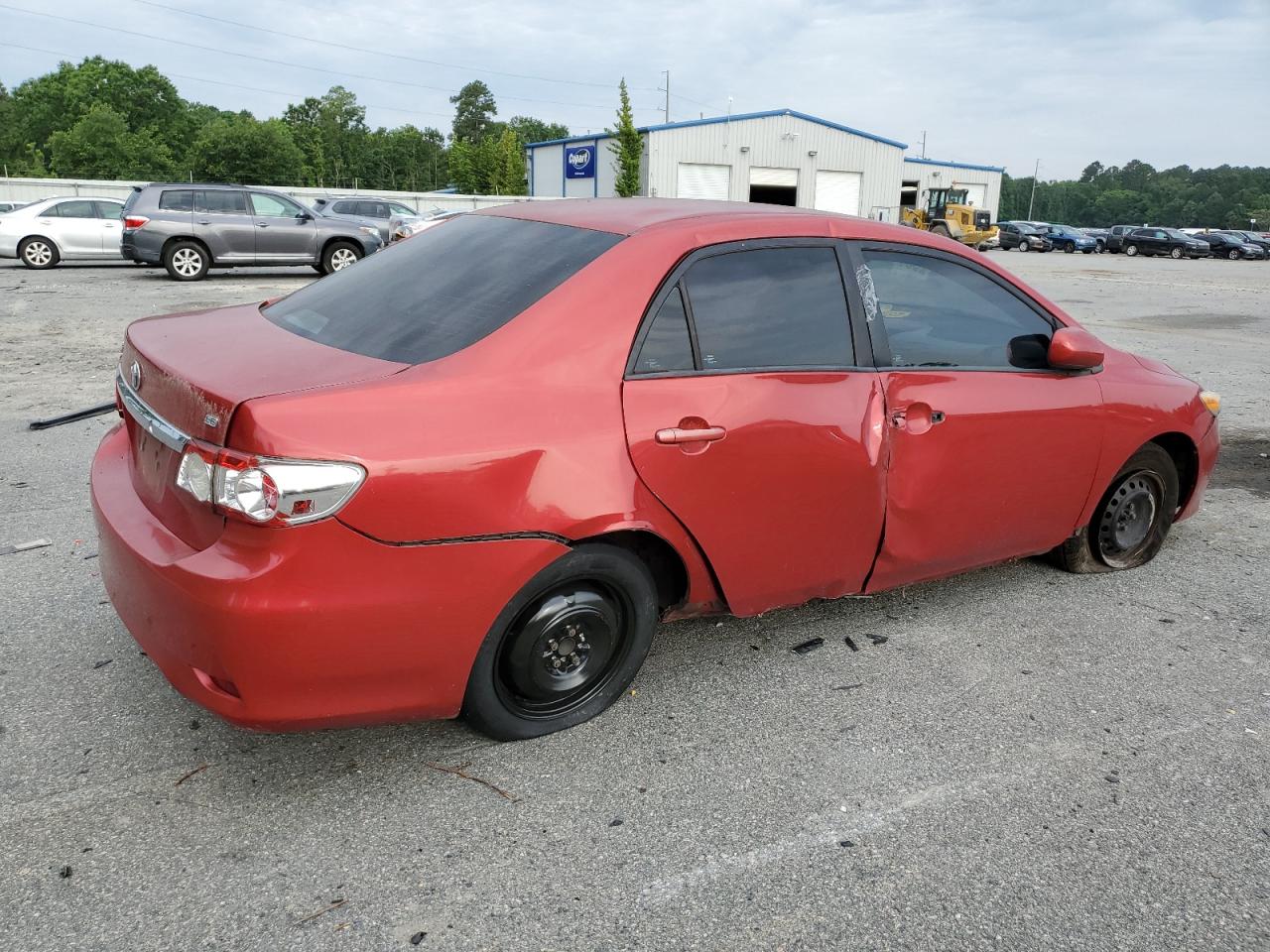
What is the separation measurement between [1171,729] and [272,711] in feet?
8.90

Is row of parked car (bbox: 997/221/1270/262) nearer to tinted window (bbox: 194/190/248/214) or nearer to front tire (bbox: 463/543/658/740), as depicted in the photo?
tinted window (bbox: 194/190/248/214)

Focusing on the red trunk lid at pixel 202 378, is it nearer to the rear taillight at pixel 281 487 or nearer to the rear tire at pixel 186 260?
the rear taillight at pixel 281 487

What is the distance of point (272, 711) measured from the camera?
2.38 m

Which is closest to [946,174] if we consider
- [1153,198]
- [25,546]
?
[25,546]

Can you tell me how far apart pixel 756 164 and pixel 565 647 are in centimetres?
5096

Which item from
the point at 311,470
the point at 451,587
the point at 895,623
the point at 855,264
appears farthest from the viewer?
the point at 895,623

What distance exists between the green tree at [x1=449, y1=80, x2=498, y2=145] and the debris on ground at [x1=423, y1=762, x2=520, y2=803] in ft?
399

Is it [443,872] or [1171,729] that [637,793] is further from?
[1171,729]

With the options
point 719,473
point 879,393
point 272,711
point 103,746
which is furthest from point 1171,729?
point 103,746

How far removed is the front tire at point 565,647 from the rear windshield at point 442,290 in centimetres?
73

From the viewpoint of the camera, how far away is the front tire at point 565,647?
2688mm

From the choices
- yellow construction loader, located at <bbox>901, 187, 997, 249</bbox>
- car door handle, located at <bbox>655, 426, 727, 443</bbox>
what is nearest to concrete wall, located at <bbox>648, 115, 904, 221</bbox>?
yellow construction loader, located at <bbox>901, 187, 997, 249</bbox>

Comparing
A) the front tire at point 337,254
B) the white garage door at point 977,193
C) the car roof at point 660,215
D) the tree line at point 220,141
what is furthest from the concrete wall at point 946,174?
the car roof at point 660,215

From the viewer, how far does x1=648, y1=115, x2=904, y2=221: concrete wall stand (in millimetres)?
48375
